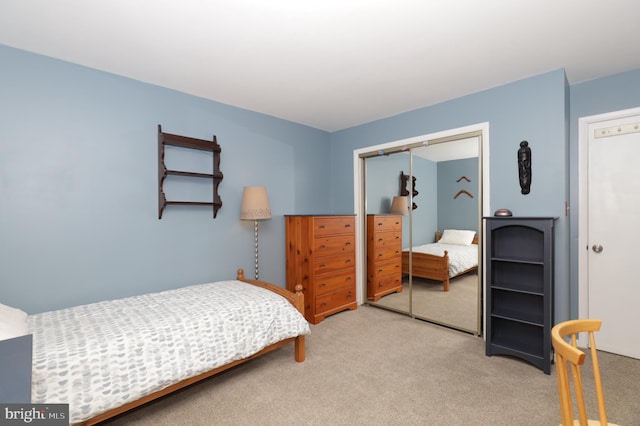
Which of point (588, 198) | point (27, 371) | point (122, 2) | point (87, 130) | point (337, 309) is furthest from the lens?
point (337, 309)

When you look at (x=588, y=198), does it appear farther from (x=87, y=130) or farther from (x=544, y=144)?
(x=87, y=130)

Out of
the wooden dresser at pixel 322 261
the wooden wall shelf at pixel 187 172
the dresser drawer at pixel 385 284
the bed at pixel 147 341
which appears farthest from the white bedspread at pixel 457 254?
the wooden wall shelf at pixel 187 172

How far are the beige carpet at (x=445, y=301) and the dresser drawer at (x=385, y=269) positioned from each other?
16 cm

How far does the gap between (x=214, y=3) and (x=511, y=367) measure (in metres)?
3.40

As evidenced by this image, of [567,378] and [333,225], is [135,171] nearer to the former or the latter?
[333,225]

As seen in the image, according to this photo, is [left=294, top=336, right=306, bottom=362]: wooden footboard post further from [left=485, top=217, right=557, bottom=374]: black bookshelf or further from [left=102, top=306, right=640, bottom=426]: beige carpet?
[left=485, top=217, right=557, bottom=374]: black bookshelf

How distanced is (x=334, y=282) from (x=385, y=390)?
5.48 feet

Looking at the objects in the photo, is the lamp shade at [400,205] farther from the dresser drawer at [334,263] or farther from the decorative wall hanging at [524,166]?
the decorative wall hanging at [524,166]

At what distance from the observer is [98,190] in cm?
258

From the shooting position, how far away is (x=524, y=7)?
5.98 ft

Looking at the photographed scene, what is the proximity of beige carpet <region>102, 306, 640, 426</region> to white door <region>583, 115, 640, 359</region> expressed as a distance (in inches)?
11.9

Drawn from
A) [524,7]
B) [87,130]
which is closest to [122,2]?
[87,130]

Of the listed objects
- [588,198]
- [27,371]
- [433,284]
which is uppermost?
[588,198]

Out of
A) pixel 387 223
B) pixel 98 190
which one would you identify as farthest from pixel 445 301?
pixel 98 190
